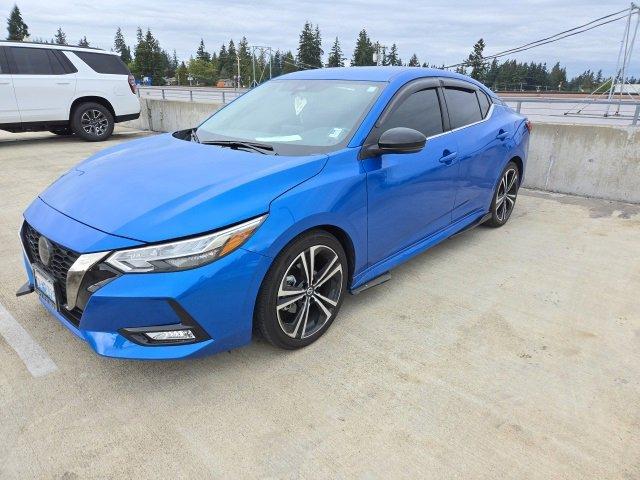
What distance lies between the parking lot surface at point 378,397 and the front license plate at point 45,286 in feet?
1.27

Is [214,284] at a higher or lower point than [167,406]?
higher

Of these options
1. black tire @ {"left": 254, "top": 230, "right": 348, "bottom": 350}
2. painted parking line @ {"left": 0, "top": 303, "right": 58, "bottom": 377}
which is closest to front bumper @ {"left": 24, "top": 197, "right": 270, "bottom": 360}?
black tire @ {"left": 254, "top": 230, "right": 348, "bottom": 350}

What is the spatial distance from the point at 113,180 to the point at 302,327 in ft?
4.52

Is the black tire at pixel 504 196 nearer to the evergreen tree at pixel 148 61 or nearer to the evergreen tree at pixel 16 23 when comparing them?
the evergreen tree at pixel 148 61

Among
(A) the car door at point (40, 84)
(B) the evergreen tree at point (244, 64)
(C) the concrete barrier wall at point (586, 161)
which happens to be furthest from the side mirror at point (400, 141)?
(B) the evergreen tree at point (244, 64)

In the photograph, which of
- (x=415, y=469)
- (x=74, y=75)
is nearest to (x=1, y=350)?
(x=415, y=469)

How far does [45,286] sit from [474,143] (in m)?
3.37

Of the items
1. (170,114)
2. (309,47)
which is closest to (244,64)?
(309,47)

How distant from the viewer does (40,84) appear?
30.7ft

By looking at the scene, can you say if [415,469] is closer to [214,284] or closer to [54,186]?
[214,284]

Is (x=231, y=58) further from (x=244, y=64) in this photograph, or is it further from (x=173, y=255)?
(x=173, y=255)

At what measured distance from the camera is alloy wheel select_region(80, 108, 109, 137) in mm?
10070

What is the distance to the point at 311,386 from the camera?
2.51 meters

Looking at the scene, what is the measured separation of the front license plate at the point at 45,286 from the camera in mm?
2456
